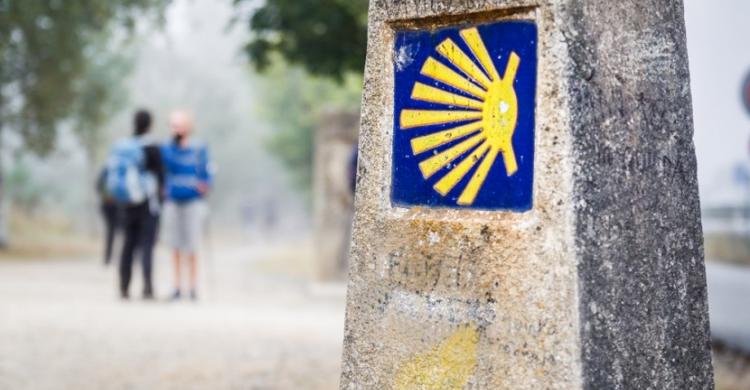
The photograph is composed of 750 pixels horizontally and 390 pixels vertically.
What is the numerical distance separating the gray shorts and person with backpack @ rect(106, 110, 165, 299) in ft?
0.56

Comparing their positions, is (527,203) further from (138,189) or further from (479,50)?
(138,189)

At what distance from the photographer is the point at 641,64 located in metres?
2.91

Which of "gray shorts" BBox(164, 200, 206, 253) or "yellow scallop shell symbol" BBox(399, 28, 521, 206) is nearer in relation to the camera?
"yellow scallop shell symbol" BBox(399, 28, 521, 206)

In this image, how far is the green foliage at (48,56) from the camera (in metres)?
16.1

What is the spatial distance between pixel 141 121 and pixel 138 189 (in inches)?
25.7

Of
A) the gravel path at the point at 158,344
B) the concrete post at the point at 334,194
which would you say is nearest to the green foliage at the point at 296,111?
the concrete post at the point at 334,194

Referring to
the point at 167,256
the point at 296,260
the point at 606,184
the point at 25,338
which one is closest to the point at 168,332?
the point at 25,338

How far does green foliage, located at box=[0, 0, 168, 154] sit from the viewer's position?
1611cm

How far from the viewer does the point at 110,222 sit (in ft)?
36.0

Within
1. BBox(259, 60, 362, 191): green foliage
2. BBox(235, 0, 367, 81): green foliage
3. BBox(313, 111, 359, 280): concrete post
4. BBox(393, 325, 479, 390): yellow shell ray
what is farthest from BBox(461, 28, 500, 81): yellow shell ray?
BBox(259, 60, 362, 191): green foliage

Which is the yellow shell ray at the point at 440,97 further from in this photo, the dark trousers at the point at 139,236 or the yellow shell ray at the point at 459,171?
the dark trousers at the point at 139,236

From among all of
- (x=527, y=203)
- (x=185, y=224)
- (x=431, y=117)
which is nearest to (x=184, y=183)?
(x=185, y=224)

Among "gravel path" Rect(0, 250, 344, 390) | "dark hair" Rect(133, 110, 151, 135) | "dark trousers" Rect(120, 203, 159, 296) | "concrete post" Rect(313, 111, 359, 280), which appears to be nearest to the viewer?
"gravel path" Rect(0, 250, 344, 390)

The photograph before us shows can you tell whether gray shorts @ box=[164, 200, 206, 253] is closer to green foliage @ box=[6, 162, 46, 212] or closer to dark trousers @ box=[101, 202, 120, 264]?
dark trousers @ box=[101, 202, 120, 264]
